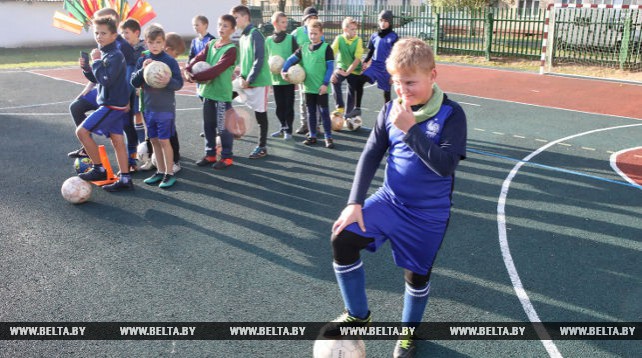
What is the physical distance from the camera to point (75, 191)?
6387 millimetres

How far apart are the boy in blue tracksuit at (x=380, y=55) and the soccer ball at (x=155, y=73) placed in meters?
4.21

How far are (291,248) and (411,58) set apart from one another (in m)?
2.92

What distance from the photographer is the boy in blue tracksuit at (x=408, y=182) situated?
9.92 feet

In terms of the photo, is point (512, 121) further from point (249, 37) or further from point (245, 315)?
point (245, 315)

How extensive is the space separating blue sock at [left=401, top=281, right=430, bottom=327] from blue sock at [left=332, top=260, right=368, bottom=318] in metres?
0.31

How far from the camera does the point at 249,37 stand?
800 centimetres

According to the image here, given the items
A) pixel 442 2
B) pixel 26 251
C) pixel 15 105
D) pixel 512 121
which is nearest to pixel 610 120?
pixel 512 121

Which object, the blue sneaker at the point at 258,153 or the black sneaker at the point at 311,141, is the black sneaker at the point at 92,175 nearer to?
the blue sneaker at the point at 258,153

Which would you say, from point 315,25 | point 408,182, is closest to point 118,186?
point 315,25

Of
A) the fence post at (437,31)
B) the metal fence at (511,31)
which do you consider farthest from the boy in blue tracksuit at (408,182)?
the fence post at (437,31)

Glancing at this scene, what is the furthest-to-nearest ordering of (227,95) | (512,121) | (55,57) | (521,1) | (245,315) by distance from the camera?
(521,1) → (55,57) → (512,121) → (227,95) → (245,315)

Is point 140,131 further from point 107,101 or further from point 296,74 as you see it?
point 296,74

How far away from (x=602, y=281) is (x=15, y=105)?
13.6 meters

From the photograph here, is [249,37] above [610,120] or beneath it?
above
